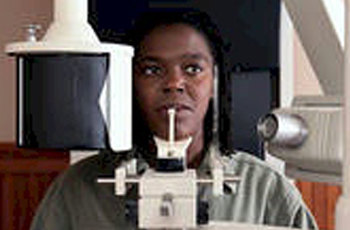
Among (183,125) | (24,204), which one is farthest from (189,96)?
(24,204)

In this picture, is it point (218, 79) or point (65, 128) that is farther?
point (218, 79)

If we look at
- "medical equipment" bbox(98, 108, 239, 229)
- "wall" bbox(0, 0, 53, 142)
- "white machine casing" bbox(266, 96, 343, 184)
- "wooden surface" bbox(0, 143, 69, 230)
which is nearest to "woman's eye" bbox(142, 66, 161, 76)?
"medical equipment" bbox(98, 108, 239, 229)

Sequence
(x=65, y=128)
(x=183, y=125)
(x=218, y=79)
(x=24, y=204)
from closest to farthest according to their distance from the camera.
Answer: (x=65, y=128), (x=183, y=125), (x=218, y=79), (x=24, y=204)

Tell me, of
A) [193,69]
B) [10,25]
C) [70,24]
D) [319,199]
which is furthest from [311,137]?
[10,25]

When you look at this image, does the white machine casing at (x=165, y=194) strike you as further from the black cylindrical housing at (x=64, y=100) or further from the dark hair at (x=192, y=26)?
the dark hair at (x=192, y=26)

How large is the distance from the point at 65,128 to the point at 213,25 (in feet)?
2.88

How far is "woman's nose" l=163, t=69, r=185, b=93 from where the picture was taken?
0.95 metres

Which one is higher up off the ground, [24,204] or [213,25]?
[213,25]

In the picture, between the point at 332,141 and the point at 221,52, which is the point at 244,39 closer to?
the point at 221,52

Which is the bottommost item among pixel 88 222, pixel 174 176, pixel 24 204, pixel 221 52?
pixel 24 204

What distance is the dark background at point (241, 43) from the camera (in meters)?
1.12

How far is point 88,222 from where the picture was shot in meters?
0.98

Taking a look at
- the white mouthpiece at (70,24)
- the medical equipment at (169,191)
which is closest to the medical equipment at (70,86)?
the white mouthpiece at (70,24)

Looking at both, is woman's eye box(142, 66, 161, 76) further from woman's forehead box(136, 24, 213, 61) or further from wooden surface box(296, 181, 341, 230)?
wooden surface box(296, 181, 341, 230)
